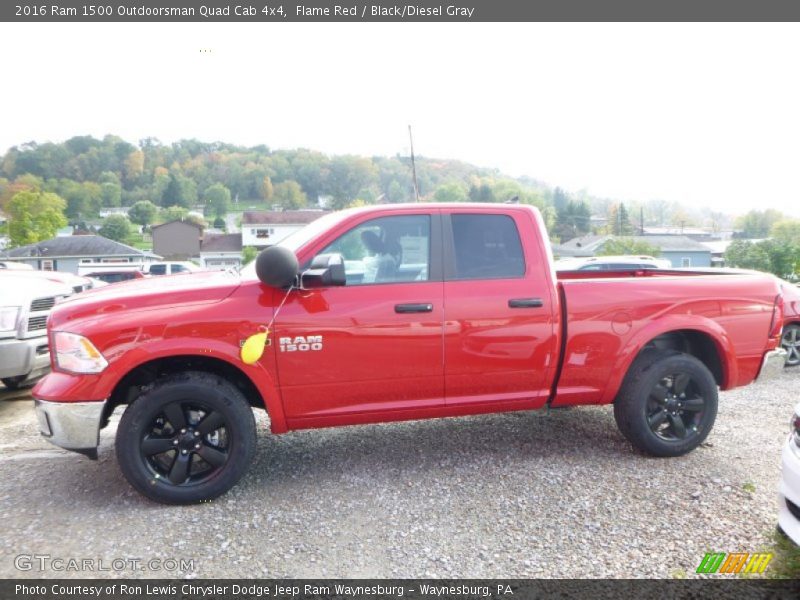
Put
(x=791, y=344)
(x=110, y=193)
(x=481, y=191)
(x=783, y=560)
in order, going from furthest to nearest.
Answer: (x=110, y=193) < (x=481, y=191) < (x=791, y=344) < (x=783, y=560)

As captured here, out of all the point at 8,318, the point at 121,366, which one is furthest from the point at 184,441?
the point at 8,318

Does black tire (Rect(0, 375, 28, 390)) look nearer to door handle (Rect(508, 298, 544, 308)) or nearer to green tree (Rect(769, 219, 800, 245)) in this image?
door handle (Rect(508, 298, 544, 308))

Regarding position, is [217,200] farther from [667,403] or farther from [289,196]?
[667,403]

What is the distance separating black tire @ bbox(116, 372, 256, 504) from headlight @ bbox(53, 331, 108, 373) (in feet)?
1.06

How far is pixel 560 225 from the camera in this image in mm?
75000

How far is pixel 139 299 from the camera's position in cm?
325

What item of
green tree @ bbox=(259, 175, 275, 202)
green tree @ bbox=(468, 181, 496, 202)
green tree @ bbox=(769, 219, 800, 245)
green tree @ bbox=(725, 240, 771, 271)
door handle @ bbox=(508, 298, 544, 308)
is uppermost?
green tree @ bbox=(259, 175, 275, 202)

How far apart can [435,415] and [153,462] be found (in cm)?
186

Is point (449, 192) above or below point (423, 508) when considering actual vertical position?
above

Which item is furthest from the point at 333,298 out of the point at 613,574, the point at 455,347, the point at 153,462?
the point at 613,574

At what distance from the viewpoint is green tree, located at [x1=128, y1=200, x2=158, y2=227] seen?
82.1 meters

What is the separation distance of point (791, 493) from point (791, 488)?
0.02m

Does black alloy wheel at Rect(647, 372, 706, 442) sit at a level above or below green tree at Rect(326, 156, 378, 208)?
below

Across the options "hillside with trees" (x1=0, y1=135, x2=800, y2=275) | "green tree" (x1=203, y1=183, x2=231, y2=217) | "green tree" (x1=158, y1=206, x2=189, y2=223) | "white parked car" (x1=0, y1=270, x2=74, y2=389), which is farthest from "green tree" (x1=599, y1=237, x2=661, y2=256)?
"green tree" (x1=158, y1=206, x2=189, y2=223)
